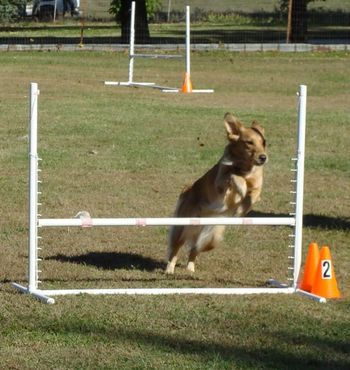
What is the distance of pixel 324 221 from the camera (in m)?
10.4

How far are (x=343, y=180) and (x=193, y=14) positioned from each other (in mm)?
48784

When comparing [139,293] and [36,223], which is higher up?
[36,223]

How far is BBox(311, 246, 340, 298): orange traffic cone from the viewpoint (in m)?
7.29

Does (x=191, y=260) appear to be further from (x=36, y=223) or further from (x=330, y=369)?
(x=330, y=369)

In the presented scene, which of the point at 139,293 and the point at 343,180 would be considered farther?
the point at 343,180

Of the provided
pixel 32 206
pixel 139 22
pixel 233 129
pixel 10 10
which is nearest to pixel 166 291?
pixel 32 206

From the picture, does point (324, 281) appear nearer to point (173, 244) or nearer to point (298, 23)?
point (173, 244)

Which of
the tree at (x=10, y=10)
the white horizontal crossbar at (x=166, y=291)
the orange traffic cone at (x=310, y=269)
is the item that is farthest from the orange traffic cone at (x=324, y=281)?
the tree at (x=10, y=10)

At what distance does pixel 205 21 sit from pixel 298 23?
72.1ft

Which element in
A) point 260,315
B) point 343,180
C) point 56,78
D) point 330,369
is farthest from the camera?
point 56,78

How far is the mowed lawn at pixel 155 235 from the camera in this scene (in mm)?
6023

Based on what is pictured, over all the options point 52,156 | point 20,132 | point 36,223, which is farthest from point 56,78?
point 36,223

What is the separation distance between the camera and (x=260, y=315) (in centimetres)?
676

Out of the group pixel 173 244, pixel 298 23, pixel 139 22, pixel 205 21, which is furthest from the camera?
pixel 205 21
